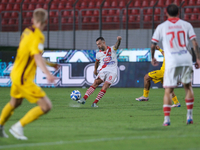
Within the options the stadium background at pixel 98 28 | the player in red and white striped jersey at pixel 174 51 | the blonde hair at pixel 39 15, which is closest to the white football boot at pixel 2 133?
the blonde hair at pixel 39 15

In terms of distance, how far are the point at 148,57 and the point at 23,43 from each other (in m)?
12.4

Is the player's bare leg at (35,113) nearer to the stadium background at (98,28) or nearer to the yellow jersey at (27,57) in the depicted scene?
the yellow jersey at (27,57)

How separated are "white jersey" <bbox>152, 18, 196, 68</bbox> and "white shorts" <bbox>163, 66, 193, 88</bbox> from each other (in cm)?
8

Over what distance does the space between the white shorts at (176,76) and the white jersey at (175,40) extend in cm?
8

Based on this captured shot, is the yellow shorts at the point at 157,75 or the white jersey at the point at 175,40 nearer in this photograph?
the white jersey at the point at 175,40

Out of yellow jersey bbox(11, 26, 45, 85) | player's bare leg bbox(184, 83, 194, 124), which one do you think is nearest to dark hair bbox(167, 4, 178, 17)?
player's bare leg bbox(184, 83, 194, 124)

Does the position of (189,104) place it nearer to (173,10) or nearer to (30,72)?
(173,10)

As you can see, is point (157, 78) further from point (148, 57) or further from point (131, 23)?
point (131, 23)

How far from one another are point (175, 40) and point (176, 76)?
0.63 meters

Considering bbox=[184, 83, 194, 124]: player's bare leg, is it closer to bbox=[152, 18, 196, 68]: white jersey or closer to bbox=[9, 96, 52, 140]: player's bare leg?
bbox=[152, 18, 196, 68]: white jersey

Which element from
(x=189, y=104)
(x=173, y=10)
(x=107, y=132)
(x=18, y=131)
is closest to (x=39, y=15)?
(x=18, y=131)

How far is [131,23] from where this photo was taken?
18.6 meters

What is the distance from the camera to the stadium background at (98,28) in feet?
56.3

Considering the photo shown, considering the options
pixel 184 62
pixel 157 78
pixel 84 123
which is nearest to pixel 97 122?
pixel 84 123
